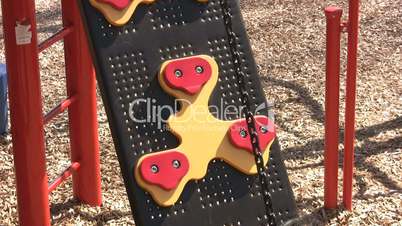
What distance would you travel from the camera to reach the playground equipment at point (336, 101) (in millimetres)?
3059

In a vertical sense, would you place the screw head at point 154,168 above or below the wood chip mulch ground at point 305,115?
above

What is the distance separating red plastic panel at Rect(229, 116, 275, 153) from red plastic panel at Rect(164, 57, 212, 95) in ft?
0.67

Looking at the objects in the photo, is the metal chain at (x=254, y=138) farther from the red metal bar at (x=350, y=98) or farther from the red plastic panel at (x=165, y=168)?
the red metal bar at (x=350, y=98)

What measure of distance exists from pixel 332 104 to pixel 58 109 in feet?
3.79

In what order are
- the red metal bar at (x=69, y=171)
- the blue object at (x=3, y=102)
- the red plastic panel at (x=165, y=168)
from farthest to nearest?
the blue object at (x=3, y=102) → the red metal bar at (x=69, y=171) → the red plastic panel at (x=165, y=168)

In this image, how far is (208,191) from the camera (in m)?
2.67

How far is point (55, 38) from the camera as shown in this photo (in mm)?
2955

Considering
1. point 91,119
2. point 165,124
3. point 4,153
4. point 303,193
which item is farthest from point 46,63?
point 165,124

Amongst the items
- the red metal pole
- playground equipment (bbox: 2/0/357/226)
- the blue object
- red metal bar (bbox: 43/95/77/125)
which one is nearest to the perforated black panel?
playground equipment (bbox: 2/0/357/226)

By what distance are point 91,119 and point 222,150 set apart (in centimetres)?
78

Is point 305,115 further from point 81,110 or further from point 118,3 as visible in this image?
point 118,3

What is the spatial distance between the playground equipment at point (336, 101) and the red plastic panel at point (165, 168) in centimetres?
83

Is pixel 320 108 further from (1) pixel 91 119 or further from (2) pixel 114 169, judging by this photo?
(1) pixel 91 119

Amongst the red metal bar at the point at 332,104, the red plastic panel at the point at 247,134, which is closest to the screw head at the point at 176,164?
the red plastic panel at the point at 247,134
